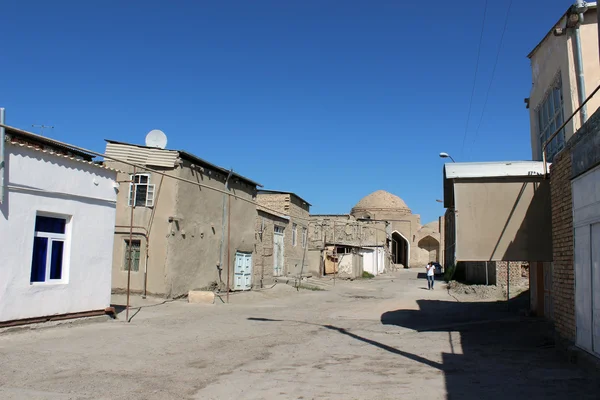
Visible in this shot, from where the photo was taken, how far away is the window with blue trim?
1062cm

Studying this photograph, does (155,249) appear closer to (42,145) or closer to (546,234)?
(42,145)

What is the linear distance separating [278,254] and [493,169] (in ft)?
63.6

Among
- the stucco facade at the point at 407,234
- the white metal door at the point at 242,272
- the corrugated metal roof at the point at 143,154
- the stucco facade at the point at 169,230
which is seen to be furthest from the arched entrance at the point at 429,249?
the corrugated metal roof at the point at 143,154

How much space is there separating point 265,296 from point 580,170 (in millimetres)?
16277

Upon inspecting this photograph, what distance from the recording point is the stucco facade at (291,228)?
1184 inches

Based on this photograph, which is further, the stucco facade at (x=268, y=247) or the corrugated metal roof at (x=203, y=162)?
the stucco facade at (x=268, y=247)

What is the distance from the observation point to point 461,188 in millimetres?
10281

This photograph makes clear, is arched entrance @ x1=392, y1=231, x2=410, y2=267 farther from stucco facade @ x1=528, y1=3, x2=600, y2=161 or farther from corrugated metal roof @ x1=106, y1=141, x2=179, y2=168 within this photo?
stucco facade @ x1=528, y1=3, x2=600, y2=161

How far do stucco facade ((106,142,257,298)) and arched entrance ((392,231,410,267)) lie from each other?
5003 cm

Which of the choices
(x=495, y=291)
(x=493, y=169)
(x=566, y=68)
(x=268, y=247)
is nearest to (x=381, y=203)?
(x=268, y=247)

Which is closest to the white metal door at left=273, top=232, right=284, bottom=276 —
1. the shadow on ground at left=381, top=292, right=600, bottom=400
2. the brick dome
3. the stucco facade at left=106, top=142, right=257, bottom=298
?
the stucco facade at left=106, top=142, right=257, bottom=298

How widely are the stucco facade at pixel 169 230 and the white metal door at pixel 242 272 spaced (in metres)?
1.90

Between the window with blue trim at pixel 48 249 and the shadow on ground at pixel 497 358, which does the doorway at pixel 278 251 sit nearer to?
the shadow on ground at pixel 497 358

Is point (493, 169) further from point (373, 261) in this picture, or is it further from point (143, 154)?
point (373, 261)
